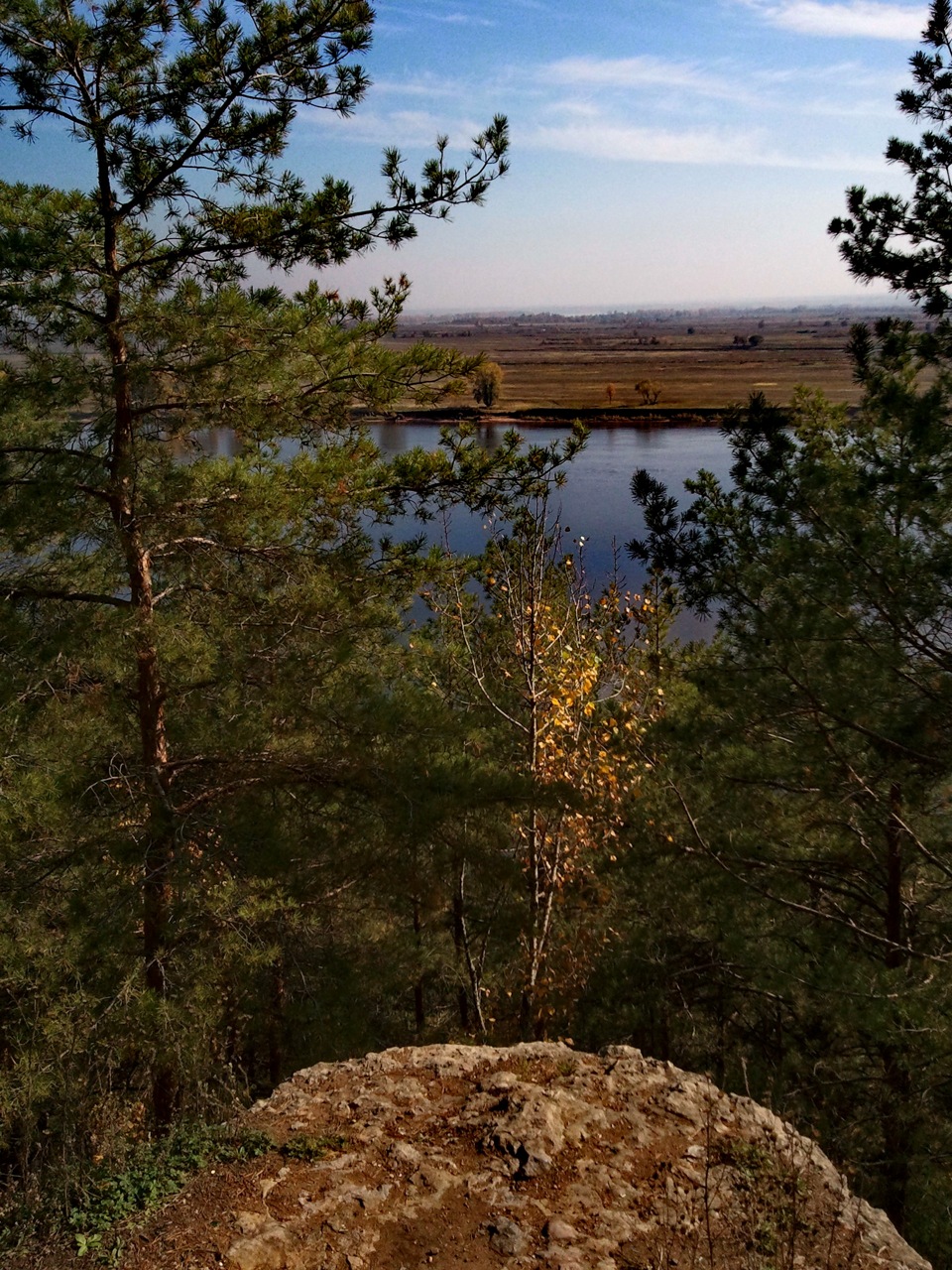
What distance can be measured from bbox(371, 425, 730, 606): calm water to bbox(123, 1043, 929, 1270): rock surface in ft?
40.6

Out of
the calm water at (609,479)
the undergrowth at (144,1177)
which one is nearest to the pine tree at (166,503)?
the undergrowth at (144,1177)

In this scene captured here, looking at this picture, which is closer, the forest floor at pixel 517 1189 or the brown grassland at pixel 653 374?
the forest floor at pixel 517 1189

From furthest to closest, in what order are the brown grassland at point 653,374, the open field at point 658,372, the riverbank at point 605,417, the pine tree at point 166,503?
the open field at point 658,372 → the brown grassland at point 653,374 → the riverbank at point 605,417 → the pine tree at point 166,503

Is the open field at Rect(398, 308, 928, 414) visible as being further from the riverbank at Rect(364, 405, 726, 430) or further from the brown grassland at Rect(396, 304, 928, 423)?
the riverbank at Rect(364, 405, 726, 430)

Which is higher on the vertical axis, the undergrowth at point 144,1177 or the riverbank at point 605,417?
the riverbank at point 605,417

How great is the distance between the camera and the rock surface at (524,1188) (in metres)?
3.17

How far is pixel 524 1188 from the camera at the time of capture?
3574 mm

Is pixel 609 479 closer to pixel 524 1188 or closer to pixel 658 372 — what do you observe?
pixel 658 372

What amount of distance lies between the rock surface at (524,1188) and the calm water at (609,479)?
40.6 ft

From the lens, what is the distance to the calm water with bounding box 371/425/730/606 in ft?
77.5

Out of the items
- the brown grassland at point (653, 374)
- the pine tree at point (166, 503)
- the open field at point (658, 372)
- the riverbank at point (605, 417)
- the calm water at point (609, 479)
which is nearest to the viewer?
the pine tree at point (166, 503)

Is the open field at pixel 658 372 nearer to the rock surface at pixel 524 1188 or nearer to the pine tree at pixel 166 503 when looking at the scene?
the pine tree at pixel 166 503

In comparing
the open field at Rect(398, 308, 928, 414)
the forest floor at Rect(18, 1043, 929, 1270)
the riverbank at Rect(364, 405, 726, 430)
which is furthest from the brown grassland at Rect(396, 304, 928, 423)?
the forest floor at Rect(18, 1043, 929, 1270)

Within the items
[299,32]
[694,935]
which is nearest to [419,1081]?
[694,935]
